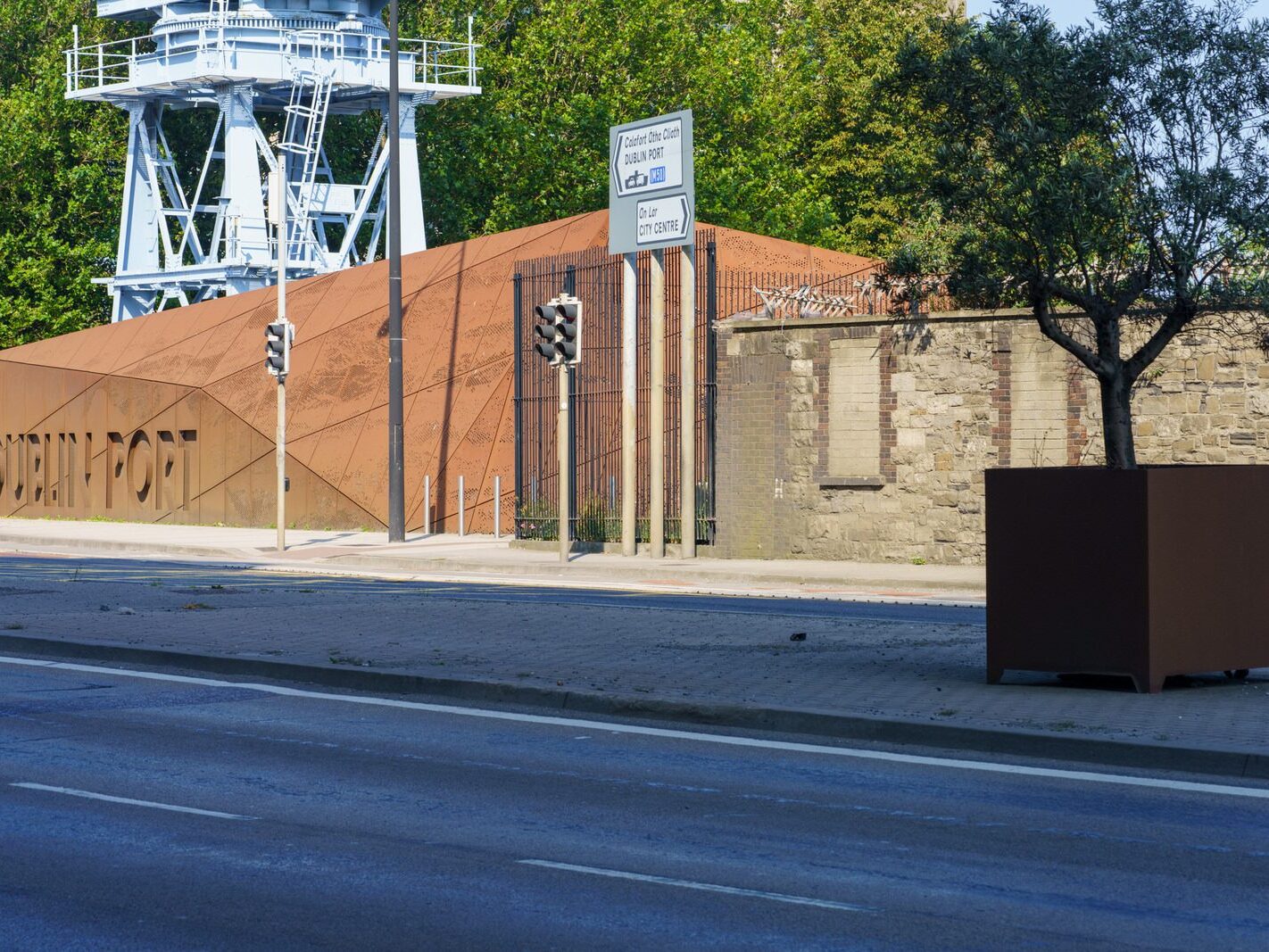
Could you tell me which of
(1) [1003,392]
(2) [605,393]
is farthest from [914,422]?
(2) [605,393]

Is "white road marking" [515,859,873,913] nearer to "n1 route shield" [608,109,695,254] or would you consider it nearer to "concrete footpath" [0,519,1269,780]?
"concrete footpath" [0,519,1269,780]

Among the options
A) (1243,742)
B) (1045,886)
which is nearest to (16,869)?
(1045,886)

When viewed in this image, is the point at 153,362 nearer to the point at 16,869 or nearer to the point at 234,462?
the point at 234,462

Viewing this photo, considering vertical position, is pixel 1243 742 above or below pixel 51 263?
below

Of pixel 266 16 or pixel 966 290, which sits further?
pixel 266 16

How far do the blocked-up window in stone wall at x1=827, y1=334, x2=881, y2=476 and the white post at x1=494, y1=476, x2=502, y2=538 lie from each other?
903 centimetres

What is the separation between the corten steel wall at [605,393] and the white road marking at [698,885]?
2010cm

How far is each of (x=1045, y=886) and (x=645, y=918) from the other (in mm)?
1610

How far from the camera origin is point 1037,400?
2417cm

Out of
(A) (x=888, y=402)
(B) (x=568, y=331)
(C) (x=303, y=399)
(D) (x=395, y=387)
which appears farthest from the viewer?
(C) (x=303, y=399)

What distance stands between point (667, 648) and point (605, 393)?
15.8 metres

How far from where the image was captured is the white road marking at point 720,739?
29.3 feet

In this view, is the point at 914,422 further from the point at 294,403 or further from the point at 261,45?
the point at 261,45

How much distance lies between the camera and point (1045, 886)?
6.84 meters
